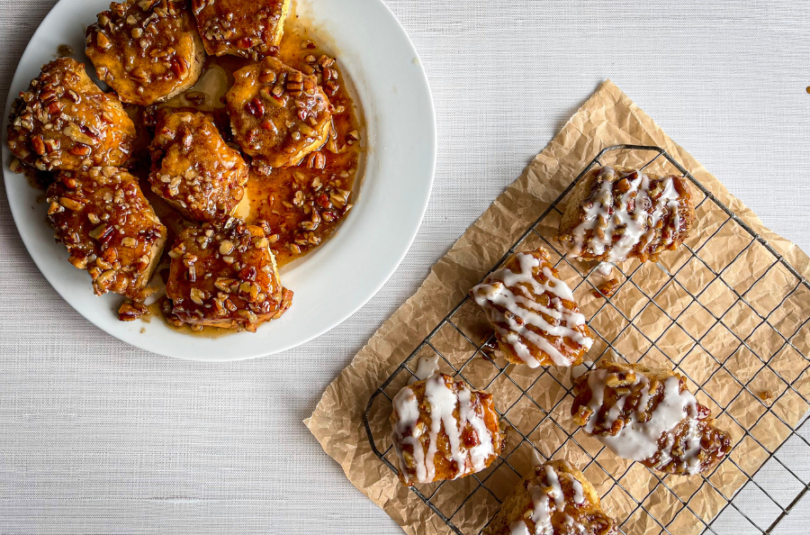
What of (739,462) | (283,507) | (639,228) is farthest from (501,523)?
(639,228)

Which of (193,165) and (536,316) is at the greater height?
(536,316)

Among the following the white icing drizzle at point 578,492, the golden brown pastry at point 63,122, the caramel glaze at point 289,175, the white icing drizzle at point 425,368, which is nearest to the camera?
the golden brown pastry at point 63,122

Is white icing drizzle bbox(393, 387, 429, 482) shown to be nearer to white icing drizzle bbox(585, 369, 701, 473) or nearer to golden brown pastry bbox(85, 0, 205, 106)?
white icing drizzle bbox(585, 369, 701, 473)

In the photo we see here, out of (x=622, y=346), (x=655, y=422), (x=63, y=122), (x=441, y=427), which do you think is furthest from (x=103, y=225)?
(x=655, y=422)

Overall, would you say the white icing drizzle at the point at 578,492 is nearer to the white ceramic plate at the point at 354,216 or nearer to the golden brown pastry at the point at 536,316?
the golden brown pastry at the point at 536,316

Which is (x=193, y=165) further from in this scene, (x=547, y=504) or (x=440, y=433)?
(x=547, y=504)

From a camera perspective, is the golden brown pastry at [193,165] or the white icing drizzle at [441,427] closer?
the golden brown pastry at [193,165]

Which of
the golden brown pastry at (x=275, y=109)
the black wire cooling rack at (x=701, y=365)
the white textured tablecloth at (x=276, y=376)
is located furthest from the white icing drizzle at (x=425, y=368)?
the golden brown pastry at (x=275, y=109)

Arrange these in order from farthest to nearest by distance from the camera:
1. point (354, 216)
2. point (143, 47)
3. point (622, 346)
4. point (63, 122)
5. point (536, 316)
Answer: point (622, 346) → point (354, 216) → point (536, 316) → point (143, 47) → point (63, 122)
